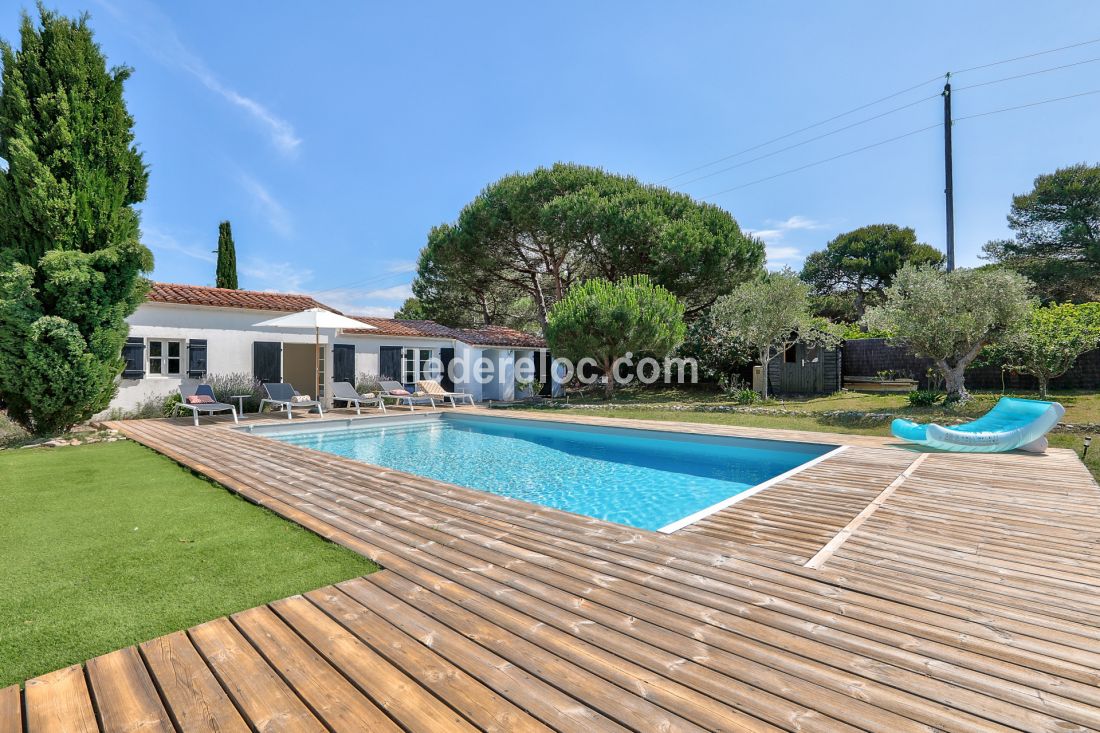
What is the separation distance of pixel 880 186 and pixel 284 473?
859 inches

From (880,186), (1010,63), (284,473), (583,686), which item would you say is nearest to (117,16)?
(284,473)

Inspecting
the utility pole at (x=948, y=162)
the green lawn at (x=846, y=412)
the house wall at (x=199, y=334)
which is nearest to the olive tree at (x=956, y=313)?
the green lawn at (x=846, y=412)

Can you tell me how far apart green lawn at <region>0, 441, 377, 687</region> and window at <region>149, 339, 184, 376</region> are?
314 inches

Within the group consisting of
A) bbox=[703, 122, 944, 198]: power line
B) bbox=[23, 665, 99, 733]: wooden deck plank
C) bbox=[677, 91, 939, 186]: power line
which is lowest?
bbox=[23, 665, 99, 733]: wooden deck plank

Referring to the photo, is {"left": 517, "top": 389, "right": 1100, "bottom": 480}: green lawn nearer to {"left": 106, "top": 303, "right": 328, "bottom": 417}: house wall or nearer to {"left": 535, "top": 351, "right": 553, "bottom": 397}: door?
{"left": 535, "top": 351, "right": 553, "bottom": 397}: door

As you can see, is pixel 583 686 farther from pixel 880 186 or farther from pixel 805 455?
pixel 880 186

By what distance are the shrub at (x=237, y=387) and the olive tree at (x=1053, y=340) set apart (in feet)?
59.1

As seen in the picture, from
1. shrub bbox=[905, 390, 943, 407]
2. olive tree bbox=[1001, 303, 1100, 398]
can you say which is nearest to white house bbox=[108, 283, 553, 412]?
shrub bbox=[905, 390, 943, 407]

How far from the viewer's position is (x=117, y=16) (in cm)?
898

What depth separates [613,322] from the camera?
15.9 m

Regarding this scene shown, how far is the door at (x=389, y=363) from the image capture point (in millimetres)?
16172

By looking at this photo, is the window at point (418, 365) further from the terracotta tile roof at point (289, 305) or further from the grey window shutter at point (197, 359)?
the grey window shutter at point (197, 359)

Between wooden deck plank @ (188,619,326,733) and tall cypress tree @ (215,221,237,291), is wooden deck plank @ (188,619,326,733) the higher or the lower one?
the lower one

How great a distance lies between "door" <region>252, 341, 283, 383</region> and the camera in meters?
14.1
